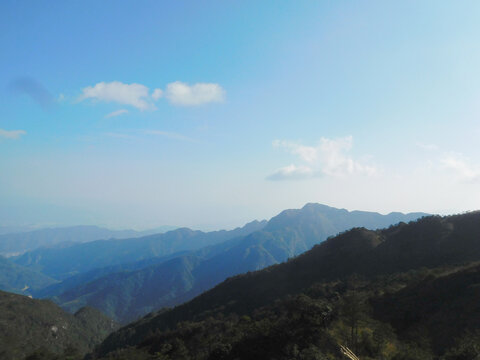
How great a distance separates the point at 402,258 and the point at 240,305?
5220 centimetres

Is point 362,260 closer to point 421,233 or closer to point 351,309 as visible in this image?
point 421,233

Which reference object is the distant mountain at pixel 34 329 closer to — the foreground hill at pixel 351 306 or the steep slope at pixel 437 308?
the foreground hill at pixel 351 306

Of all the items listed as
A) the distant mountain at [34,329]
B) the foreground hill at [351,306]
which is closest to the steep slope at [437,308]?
the foreground hill at [351,306]

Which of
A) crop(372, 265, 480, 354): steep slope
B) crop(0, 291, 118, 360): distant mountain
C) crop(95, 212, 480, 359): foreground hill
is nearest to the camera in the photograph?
crop(95, 212, 480, 359): foreground hill

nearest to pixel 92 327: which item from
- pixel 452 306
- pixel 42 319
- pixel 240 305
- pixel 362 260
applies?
pixel 42 319

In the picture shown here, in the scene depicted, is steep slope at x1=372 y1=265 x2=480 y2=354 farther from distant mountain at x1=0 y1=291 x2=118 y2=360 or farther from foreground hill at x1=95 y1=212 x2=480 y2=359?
distant mountain at x1=0 y1=291 x2=118 y2=360

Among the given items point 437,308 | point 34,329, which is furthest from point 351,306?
point 34,329

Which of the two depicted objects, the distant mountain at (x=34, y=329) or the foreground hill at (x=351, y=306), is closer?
the foreground hill at (x=351, y=306)

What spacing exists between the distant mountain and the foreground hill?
29.6 meters

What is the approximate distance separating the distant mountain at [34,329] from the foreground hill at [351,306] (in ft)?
97.1

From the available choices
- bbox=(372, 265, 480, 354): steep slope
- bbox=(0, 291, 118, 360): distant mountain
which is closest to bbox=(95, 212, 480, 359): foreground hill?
bbox=(372, 265, 480, 354): steep slope

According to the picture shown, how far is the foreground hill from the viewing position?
25938 millimetres

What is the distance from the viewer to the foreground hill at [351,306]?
25.9 metres

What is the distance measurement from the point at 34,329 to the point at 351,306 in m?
150
